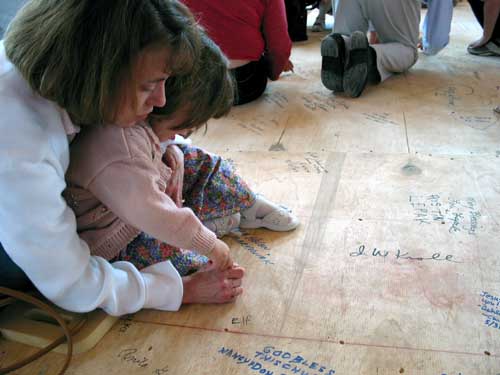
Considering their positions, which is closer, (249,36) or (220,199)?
(220,199)

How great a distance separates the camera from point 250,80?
1.89m

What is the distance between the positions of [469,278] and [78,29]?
0.79 metres

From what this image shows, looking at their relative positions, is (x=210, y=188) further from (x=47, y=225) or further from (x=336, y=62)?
(x=336, y=62)

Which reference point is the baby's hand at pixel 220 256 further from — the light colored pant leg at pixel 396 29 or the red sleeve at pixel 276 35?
the light colored pant leg at pixel 396 29

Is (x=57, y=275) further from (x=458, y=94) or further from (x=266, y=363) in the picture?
(x=458, y=94)

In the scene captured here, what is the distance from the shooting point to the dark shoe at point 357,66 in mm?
1861

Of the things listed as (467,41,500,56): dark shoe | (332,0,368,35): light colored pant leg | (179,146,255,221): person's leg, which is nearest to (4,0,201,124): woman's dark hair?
(179,146,255,221): person's leg

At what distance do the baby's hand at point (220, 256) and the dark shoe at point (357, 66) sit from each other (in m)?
1.15

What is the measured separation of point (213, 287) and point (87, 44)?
48cm

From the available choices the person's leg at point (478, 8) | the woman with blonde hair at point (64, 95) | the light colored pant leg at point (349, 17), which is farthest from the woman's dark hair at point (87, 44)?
the person's leg at point (478, 8)

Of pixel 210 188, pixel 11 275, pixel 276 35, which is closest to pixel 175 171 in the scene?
pixel 210 188

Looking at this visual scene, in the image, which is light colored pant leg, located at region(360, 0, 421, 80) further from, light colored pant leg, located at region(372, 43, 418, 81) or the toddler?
the toddler

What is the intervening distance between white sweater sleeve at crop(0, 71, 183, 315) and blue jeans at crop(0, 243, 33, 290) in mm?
73

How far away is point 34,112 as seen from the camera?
28.0 inches
